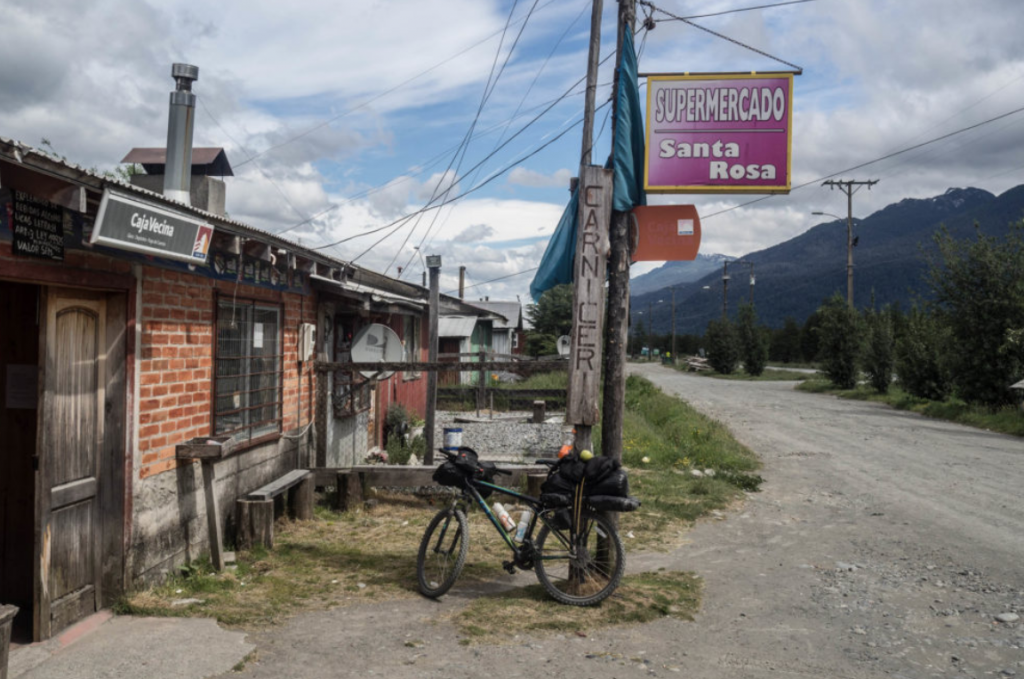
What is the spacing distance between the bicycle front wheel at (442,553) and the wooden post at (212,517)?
5.40 ft

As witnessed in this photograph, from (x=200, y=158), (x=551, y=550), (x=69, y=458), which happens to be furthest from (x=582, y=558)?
(x=200, y=158)

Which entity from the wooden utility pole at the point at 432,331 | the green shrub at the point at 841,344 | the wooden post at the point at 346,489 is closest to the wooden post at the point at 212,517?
the wooden post at the point at 346,489

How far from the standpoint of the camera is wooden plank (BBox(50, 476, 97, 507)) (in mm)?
4973

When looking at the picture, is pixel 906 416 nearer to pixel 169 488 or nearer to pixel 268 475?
pixel 268 475

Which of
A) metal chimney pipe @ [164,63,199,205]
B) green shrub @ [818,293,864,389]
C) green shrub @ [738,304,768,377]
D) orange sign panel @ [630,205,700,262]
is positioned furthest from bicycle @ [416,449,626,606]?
green shrub @ [738,304,768,377]

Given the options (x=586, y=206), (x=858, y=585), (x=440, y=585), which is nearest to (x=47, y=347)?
(x=440, y=585)

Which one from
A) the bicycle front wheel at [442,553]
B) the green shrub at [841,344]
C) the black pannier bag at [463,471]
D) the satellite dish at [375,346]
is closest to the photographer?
the bicycle front wheel at [442,553]

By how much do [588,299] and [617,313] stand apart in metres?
0.34

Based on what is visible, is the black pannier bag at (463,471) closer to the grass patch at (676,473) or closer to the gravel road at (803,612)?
the gravel road at (803,612)

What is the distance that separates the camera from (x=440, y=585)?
5918 millimetres

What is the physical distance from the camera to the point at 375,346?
10.7 m

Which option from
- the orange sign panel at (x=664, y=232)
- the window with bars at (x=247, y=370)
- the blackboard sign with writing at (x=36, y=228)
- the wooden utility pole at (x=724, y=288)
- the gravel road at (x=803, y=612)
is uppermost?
the wooden utility pole at (x=724, y=288)

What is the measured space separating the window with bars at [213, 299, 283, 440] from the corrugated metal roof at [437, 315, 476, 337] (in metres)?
20.5

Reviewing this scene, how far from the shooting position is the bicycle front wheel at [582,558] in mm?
5816
